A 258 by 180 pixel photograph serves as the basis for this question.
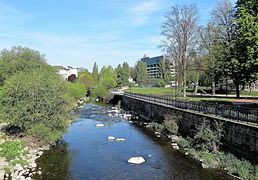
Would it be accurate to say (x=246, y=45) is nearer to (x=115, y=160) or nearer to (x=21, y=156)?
(x=115, y=160)

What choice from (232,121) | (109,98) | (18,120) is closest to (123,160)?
(232,121)

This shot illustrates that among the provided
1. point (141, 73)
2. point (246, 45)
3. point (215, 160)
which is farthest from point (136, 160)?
point (141, 73)

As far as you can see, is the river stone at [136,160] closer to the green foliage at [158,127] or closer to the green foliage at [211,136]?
the green foliage at [211,136]

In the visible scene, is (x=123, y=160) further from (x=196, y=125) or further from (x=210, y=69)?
(x=210, y=69)

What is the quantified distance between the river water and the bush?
99.8 inches

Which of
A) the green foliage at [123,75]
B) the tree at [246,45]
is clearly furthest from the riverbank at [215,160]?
the green foliage at [123,75]

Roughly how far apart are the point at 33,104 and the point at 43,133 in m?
2.48

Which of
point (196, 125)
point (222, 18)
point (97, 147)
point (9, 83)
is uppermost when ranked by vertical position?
point (222, 18)

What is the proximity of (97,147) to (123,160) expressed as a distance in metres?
4.57

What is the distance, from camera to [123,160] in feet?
62.2

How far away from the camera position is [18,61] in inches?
1391

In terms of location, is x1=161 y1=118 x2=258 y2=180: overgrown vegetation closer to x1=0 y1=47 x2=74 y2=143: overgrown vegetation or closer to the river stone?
the river stone

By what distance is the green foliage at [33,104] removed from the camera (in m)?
21.8

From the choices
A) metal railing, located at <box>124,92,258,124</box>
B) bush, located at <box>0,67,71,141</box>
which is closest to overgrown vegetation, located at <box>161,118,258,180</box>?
metal railing, located at <box>124,92,258,124</box>
